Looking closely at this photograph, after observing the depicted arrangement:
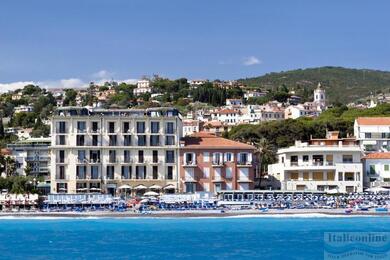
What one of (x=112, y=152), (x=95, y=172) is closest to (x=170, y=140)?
(x=112, y=152)

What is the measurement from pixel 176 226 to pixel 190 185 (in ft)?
60.9

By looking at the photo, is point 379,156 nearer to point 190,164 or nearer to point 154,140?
point 190,164

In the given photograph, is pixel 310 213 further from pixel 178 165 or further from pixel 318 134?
pixel 318 134

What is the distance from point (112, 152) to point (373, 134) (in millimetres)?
34403

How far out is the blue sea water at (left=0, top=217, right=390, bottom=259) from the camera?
41.8 m

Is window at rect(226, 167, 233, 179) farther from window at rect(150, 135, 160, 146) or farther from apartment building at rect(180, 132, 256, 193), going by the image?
window at rect(150, 135, 160, 146)

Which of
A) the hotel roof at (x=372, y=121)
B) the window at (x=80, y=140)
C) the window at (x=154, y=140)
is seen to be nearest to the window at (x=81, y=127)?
A: the window at (x=80, y=140)

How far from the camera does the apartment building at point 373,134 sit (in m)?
94.8

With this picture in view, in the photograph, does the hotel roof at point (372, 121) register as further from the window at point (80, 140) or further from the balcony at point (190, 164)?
Result: the window at point (80, 140)

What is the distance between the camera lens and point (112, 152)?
254ft

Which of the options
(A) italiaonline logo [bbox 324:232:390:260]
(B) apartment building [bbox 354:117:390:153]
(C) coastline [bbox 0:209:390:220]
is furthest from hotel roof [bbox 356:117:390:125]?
(A) italiaonline logo [bbox 324:232:390:260]

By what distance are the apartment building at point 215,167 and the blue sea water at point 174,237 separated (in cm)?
1141

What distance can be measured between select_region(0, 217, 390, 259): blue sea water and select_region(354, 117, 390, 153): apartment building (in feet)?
102

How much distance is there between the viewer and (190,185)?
7744 cm
